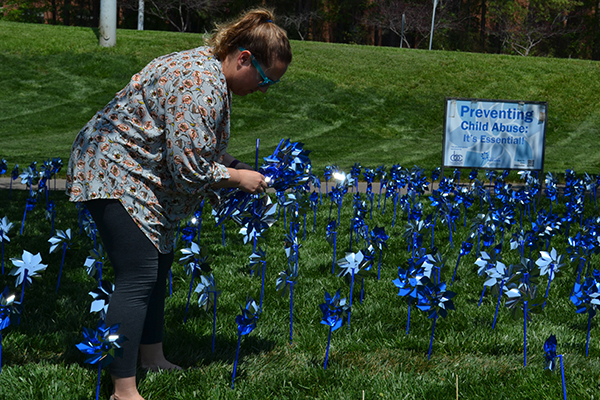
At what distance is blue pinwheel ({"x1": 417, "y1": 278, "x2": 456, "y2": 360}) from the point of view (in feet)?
8.94

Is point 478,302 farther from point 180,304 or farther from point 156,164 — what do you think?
point 156,164

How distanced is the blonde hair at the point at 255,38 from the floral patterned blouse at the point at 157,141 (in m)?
0.07

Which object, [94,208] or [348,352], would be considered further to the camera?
[348,352]

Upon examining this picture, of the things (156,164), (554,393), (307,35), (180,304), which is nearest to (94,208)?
(156,164)

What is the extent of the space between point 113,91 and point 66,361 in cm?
1589

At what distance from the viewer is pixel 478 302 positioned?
12.5 feet

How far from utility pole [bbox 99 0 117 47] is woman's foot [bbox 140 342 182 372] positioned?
17.5 m

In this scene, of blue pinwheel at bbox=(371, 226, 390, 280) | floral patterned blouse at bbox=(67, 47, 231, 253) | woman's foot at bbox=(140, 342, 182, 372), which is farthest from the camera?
blue pinwheel at bbox=(371, 226, 390, 280)

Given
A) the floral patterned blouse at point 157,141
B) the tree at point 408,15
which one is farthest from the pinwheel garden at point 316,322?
the tree at point 408,15

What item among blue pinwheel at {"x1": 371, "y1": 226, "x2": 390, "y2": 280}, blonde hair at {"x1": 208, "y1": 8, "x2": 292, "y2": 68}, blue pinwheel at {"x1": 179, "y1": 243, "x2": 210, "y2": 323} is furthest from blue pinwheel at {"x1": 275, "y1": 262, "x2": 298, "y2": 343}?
blonde hair at {"x1": 208, "y1": 8, "x2": 292, "y2": 68}

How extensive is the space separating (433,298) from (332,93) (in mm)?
16186

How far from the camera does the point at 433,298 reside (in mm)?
2734

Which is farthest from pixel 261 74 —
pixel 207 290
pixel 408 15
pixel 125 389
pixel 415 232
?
pixel 408 15

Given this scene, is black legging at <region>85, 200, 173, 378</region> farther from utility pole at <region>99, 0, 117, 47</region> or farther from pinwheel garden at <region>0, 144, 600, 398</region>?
utility pole at <region>99, 0, 117, 47</region>
